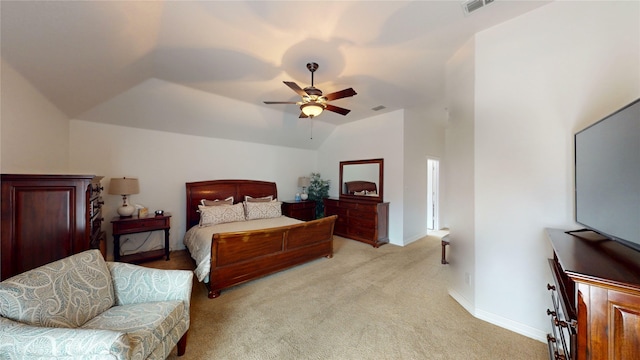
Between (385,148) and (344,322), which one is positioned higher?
(385,148)

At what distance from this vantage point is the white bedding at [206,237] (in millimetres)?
2594

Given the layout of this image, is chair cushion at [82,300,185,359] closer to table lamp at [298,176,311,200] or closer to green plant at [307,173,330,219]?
table lamp at [298,176,311,200]

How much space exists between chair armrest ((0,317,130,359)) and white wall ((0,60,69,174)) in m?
1.71

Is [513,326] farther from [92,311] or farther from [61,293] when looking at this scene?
[61,293]

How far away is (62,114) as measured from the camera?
2.98m

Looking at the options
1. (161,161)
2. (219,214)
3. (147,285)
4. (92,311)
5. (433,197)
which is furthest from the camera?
(433,197)

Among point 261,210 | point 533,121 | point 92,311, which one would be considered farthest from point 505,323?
point 261,210

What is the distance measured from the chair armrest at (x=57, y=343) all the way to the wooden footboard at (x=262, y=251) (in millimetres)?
1490

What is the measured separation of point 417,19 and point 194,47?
7.46 ft

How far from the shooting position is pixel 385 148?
480 centimetres

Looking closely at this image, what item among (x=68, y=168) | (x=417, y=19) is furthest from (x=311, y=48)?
(x=68, y=168)

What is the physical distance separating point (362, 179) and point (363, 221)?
1.06m

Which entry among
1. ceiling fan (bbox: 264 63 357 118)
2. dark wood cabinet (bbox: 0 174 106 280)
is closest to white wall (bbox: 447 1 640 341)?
ceiling fan (bbox: 264 63 357 118)

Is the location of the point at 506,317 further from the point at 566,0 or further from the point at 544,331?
the point at 566,0
